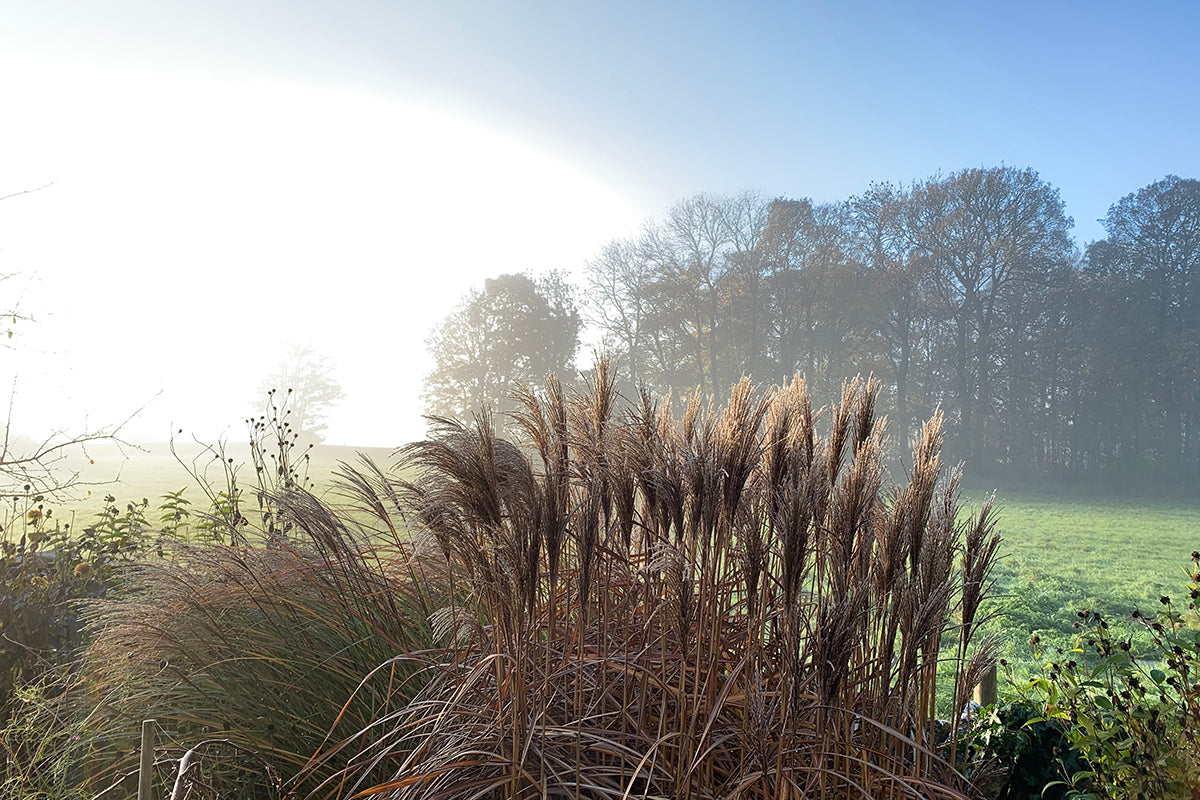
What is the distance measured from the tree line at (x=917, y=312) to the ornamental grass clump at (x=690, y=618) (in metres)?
19.8

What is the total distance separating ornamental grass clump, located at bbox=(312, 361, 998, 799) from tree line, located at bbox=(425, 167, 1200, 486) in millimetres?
19763

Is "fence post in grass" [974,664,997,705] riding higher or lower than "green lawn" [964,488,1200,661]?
higher

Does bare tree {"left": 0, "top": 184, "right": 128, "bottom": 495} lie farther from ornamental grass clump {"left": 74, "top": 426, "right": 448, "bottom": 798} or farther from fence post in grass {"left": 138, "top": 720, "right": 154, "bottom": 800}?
fence post in grass {"left": 138, "top": 720, "right": 154, "bottom": 800}

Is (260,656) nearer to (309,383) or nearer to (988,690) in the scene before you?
(988,690)

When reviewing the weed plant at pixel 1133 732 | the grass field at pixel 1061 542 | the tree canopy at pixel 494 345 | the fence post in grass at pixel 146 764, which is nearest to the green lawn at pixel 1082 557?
the grass field at pixel 1061 542

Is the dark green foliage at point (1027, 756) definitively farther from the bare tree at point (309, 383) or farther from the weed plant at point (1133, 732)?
the bare tree at point (309, 383)

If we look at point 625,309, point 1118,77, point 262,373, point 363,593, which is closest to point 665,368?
point 625,309

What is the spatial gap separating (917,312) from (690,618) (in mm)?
24008

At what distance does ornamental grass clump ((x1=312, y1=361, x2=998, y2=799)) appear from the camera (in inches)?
61.1

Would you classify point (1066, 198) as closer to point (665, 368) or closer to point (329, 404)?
point (665, 368)

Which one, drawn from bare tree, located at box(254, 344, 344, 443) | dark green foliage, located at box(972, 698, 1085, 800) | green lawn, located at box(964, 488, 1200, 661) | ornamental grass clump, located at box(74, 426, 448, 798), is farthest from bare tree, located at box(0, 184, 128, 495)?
bare tree, located at box(254, 344, 344, 443)

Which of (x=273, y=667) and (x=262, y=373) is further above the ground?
(x=262, y=373)

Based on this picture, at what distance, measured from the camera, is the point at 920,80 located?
15.6 meters

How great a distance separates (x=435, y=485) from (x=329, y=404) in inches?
1214
